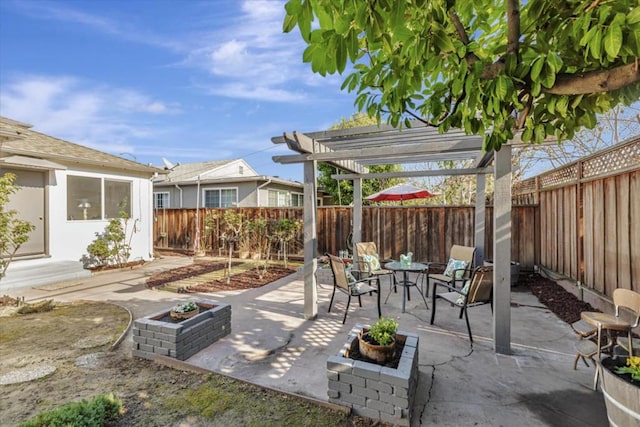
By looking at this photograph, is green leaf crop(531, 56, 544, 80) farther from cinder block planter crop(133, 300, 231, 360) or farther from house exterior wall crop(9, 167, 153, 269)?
house exterior wall crop(9, 167, 153, 269)

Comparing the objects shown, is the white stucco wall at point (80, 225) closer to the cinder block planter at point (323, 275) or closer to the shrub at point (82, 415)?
the cinder block planter at point (323, 275)

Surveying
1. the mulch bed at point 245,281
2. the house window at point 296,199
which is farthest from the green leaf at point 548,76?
the house window at point 296,199

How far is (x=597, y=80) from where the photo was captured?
4.33ft

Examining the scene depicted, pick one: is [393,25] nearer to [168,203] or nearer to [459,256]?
[459,256]

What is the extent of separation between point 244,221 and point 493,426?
8290mm

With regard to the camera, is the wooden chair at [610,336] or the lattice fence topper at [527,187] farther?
the lattice fence topper at [527,187]

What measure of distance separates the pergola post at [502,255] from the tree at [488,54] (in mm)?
1545

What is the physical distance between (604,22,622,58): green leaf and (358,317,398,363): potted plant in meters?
2.20

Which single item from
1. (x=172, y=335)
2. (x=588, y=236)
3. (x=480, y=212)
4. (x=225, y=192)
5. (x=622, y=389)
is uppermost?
(x=225, y=192)

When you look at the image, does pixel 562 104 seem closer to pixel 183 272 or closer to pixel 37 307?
pixel 37 307

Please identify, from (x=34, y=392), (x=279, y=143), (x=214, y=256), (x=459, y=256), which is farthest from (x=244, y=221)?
(x=34, y=392)

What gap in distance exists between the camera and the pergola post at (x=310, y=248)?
4277 mm

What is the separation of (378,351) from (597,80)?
2.17 metres

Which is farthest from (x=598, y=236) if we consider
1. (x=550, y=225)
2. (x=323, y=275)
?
(x=323, y=275)
